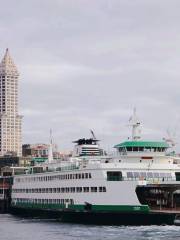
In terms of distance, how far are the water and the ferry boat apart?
7.15 feet

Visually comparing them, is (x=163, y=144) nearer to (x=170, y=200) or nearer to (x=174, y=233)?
(x=170, y=200)

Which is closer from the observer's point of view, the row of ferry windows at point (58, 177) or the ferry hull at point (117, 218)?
the ferry hull at point (117, 218)

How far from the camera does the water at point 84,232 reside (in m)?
63.3

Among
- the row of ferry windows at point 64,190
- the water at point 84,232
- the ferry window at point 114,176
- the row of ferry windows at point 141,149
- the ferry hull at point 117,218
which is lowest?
the water at point 84,232

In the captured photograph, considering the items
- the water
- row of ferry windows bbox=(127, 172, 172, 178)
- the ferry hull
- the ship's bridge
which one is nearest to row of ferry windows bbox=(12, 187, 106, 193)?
the ferry hull

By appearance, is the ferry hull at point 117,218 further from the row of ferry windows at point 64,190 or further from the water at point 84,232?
the row of ferry windows at point 64,190

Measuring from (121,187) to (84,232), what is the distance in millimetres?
8128

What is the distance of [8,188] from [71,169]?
42908 millimetres

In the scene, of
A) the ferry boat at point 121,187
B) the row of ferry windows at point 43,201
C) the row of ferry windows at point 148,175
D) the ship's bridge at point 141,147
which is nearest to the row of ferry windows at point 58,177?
the ferry boat at point 121,187

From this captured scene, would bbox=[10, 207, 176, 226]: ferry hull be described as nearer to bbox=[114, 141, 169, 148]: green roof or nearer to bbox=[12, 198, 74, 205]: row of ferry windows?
bbox=[12, 198, 74, 205]: row of ferry windows

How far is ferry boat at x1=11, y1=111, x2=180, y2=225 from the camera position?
72688 mm

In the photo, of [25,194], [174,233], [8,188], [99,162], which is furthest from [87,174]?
[8,188]

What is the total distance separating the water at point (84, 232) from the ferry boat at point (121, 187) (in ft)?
7.15

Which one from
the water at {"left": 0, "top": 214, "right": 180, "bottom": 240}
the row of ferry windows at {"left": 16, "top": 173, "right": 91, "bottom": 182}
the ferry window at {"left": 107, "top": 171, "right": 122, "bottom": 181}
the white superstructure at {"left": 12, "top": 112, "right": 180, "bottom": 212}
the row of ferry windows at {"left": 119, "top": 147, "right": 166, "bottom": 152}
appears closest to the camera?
the water at {"left": 0, "top": 214, "right": 180, "bottom": 240}
